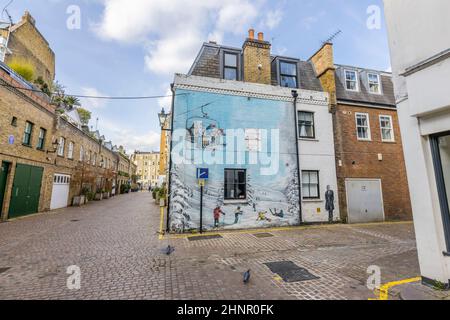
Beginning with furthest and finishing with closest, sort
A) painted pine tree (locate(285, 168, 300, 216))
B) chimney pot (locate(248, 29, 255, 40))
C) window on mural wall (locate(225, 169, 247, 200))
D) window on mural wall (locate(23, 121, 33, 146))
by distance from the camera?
window on mural wall (locate(23, 121, 33, 146)) < chimney pot (locate(248, 29, 255, 40)) < painted pine tree (locate(285, 168, 300, 216)) < window on mural wall (locate(225, 169, 247, 200))

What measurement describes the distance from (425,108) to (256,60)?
9117mm

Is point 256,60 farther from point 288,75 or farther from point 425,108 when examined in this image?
point 425,108

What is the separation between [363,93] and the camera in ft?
44.5

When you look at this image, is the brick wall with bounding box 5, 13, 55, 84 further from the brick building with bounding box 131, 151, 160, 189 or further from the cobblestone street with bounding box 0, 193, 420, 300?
the brick building with bounding box 131, 151, 160, 189

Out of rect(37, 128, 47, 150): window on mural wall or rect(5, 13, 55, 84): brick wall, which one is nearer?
rect(37, 128, 47, 150): window on mural wall

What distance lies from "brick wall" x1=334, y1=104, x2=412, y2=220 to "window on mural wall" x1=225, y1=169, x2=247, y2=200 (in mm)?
5674

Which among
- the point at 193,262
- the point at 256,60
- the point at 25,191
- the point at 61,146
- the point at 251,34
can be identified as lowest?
the point at 193,262

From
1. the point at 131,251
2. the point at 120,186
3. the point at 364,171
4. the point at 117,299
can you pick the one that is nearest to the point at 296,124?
the point at 364,171

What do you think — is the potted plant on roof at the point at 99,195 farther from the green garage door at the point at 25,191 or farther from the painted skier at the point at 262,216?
the painted skier at the point at 262,216

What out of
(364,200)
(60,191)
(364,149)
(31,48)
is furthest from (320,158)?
(31,48)

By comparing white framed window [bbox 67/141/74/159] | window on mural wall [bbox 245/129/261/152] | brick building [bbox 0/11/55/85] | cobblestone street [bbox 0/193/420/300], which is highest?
brick building [bbox 0/11/55/85]

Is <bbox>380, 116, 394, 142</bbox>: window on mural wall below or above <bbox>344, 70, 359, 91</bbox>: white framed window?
below

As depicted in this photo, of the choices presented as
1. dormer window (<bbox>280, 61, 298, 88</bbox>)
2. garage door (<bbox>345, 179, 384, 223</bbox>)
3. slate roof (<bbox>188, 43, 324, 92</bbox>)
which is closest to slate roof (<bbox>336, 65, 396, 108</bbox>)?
slate roof (<bbox>188, 43, 324, 92</bbox>)

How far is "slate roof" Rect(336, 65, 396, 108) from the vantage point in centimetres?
1306
